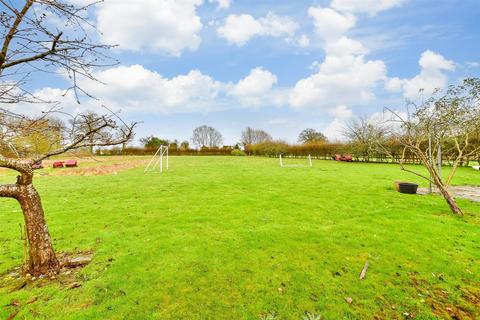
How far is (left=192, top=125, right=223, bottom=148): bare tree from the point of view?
78562mm

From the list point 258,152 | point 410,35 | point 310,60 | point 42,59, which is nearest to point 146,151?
point 258,152

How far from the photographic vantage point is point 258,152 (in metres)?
58.1

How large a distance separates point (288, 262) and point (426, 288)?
2.20 meters

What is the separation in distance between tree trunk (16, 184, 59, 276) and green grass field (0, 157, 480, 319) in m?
0.40

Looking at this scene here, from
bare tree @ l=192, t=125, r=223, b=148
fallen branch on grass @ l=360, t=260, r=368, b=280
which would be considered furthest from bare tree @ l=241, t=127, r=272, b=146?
fallen branch on grass @ l=360, t=260, r=368, b=280

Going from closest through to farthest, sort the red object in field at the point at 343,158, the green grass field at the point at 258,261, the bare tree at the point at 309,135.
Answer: the green grass field at the point at 258,261 < the red object in field at the point at 343,158 < the bare tree at the point at 309,135

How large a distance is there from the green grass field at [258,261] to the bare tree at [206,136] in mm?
70351

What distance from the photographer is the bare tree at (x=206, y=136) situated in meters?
78.6

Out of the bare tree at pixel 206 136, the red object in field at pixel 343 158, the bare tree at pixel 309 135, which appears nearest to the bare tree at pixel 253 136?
the bare tree at pixel 206 136

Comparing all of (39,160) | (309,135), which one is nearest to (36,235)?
(39,160)

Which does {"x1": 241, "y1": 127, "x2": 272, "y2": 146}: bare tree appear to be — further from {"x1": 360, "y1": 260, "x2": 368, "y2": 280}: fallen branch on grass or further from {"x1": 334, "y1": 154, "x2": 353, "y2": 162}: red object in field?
{"x1": 360, "y1": 260, "x2": 368, "y2": 280}: fallen branch on grass

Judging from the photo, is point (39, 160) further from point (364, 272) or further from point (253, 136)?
point (253, 136)

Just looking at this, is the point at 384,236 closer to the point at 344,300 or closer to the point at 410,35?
the point at 344,300

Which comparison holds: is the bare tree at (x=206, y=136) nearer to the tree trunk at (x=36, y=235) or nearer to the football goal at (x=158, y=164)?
the football goal at (x=158, y=164)
